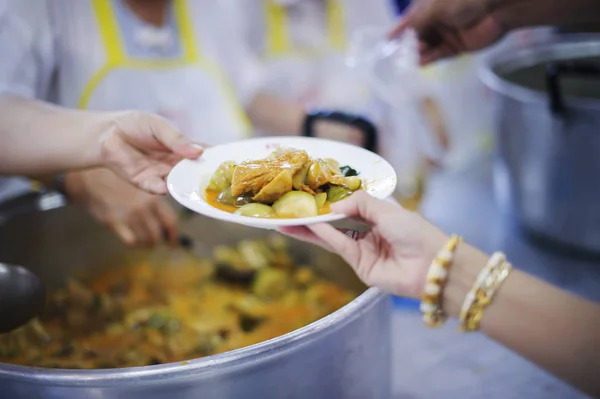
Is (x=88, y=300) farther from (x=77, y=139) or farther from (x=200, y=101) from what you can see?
(x=200, y=101)

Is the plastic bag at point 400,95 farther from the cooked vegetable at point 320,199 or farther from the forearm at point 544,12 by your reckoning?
the cooked vegetable at point 320,199

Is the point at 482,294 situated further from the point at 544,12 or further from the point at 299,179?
the point at 544,12

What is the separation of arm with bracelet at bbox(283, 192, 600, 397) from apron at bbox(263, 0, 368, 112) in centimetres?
119

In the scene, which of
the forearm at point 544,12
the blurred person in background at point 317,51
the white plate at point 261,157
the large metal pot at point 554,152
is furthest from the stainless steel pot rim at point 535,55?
the white plate at point 261,157

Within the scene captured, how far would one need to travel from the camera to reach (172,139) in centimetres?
84

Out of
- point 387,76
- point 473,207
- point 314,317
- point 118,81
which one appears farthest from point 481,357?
point 118,81

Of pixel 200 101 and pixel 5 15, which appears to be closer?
pixel 5 15

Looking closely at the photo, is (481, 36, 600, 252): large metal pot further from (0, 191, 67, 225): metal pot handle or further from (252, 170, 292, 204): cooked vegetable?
(0, 191, 67, 225): metal pot handle

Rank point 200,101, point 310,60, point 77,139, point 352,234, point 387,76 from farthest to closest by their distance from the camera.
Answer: point 310,60
point 387,76
point 200,101
point 77,139
point 352,234

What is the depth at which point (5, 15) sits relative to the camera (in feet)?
3.79

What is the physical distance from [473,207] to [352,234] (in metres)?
0.84

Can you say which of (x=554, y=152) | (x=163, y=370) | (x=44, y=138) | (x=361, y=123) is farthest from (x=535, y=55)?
(x=163, y=370)

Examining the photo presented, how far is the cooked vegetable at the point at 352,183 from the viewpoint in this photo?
783 mm

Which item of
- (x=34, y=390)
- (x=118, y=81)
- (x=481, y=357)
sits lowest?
(x=481, y=357)
